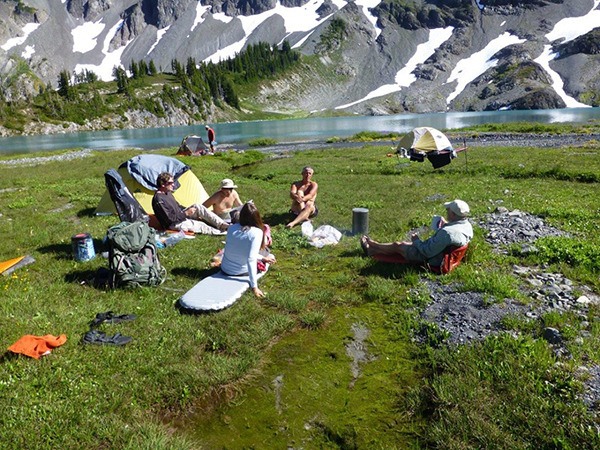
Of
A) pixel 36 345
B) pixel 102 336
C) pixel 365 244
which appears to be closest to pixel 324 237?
pixel 365 244

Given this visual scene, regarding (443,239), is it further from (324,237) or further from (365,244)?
(324,237)

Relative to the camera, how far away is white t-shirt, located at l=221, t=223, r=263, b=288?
8625 mm

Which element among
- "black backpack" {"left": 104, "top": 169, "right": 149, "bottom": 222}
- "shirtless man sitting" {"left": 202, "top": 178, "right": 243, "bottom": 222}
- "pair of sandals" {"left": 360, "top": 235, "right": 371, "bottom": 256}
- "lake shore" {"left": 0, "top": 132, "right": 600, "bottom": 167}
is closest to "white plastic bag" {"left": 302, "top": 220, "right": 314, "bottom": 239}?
"pair of sandals" {"left": 360, "top": 235, "right": 371, "bottom": 256}

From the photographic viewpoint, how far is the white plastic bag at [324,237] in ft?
40.1

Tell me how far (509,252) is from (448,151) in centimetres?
2117

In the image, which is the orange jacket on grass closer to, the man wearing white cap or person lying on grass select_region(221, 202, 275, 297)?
person lying on grass select_region(221, 202, 275, 297)

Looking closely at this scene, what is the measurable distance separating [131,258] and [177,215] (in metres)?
4.41

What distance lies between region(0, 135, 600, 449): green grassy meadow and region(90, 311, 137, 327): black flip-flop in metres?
0.22

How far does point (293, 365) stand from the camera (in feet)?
21.6

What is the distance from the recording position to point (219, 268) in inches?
400

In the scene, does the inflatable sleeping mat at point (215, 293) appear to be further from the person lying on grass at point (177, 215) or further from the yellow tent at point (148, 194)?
the yellow tent at point (148, 194)

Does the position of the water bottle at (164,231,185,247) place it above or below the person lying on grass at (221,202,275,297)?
below

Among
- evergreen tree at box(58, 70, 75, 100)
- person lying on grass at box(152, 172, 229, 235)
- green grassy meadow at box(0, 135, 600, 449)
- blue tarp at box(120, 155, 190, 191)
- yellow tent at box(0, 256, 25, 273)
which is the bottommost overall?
green grassy meadow at box(0, 135, 600, 449)

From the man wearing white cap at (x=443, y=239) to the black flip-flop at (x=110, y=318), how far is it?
6506mm
